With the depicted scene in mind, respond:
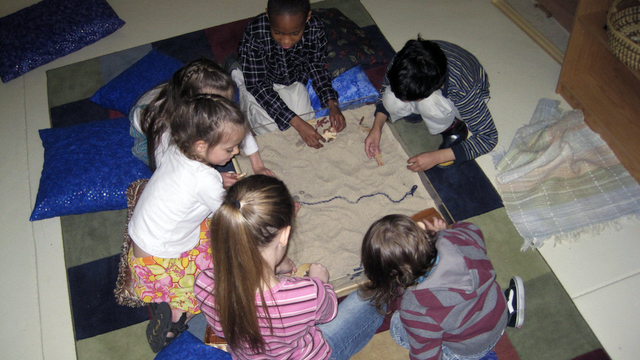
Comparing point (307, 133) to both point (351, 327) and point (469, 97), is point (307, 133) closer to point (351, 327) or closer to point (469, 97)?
point (469, 97)

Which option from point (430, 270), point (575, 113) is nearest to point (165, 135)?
point (430, 270)

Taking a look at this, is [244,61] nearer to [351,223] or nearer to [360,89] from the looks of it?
[360,89]

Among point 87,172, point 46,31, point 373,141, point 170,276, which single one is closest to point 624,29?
point 373,141

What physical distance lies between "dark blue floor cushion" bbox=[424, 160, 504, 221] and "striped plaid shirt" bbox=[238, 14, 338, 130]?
71 cm

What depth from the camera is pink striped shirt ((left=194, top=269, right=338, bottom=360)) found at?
1204mm

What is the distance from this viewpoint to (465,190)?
7.00 ft

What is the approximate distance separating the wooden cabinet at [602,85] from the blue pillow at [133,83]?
2223 mm

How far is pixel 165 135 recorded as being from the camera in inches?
65.5

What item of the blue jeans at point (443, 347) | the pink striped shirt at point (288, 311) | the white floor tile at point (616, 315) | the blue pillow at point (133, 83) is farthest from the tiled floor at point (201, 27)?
the pink striped shirt at point (288, 311)

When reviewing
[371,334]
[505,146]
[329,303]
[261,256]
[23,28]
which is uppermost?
[23,28]

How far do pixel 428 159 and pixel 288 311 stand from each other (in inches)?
42.7

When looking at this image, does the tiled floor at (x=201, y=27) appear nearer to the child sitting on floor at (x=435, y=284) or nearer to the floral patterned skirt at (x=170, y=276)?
the floral patterned skirt at (x=170, y=276)

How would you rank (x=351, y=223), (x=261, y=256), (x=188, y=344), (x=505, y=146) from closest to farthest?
(x=261, y=256) < (x=188, y=344) < (x=351, y=223) < (x=505, y=146)

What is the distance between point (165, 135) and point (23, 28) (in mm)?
1700
